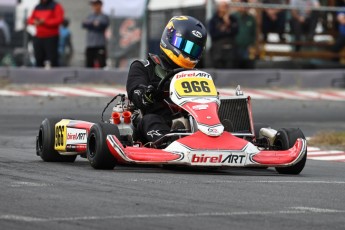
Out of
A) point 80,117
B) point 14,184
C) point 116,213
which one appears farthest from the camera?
point 80,117

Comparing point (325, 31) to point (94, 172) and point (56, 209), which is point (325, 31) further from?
point (56, 209)

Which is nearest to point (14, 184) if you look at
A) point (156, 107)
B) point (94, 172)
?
point (94, 172)

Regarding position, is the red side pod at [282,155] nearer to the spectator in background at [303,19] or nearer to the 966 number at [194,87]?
the 966 number at [194,87]

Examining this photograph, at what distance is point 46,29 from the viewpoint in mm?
20125

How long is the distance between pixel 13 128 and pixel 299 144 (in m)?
6.06

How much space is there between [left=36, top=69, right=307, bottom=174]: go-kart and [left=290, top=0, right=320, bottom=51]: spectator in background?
36.4 ft

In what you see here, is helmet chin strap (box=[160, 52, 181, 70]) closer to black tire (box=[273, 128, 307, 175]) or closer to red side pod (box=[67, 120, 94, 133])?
red side pod (box=[67, 120, 94, 133])

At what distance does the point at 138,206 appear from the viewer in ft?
23.4

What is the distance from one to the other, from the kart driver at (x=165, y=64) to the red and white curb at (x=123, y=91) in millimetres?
7862

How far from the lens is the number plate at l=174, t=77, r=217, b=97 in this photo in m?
9.78

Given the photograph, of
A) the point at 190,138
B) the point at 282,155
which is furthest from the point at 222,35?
the point at 190,138

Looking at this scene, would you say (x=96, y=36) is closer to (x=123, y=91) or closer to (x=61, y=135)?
(x=123, y=91)

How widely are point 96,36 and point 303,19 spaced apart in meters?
3.91

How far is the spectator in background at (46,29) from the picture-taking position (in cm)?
1994
